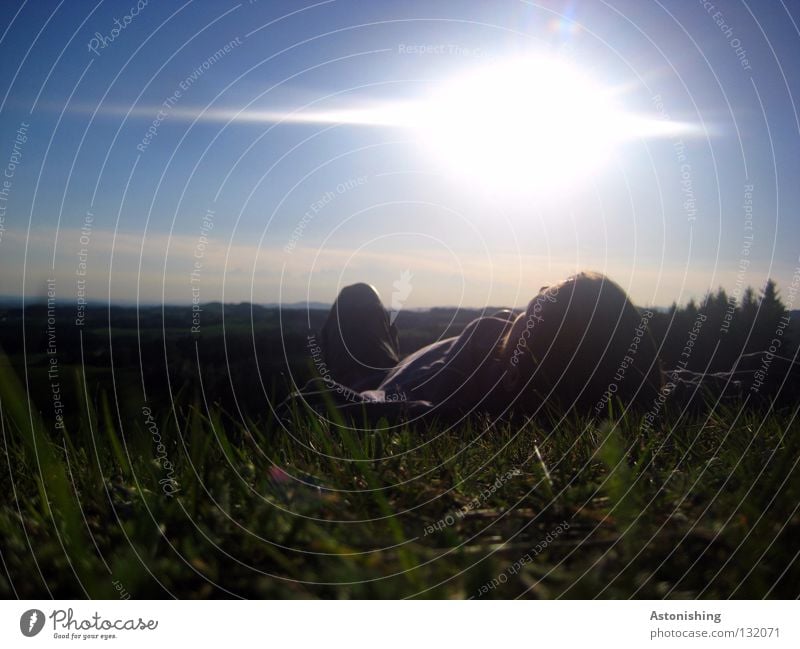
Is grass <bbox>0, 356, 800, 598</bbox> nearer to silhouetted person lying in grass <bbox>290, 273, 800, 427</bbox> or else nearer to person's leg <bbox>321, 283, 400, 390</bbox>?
silhouetted person lying in grass <bbox>290, 273, 800, 427</bbox>

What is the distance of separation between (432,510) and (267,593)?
1.34ft

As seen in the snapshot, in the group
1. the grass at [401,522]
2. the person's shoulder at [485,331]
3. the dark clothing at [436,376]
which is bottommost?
the grass at [401,522]

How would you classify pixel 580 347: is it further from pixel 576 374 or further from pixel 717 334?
pixel 717 334

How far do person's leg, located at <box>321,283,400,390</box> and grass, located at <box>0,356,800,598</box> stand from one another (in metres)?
3.01

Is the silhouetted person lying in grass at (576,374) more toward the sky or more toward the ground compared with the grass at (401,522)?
more toward the sky

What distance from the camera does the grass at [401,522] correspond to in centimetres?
117

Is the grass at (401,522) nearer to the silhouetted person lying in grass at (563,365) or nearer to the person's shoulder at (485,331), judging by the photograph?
the silhouetted person lying in grass at (563,365)

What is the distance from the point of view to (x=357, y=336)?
4.85 meters

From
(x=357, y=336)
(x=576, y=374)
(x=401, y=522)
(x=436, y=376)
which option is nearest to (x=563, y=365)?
(x=576, y=374)

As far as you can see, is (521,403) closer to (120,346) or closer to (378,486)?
(378,486)

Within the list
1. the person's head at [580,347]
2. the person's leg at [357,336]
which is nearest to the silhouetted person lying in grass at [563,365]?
the person's head at [580,347]

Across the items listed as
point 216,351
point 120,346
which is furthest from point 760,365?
point 120,346

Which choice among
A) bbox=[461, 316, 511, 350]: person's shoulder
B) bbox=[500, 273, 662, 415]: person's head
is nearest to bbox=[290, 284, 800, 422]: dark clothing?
bbox=[461, 316, 511, 350]: person's shoulder

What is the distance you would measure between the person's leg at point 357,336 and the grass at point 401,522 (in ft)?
9.87
